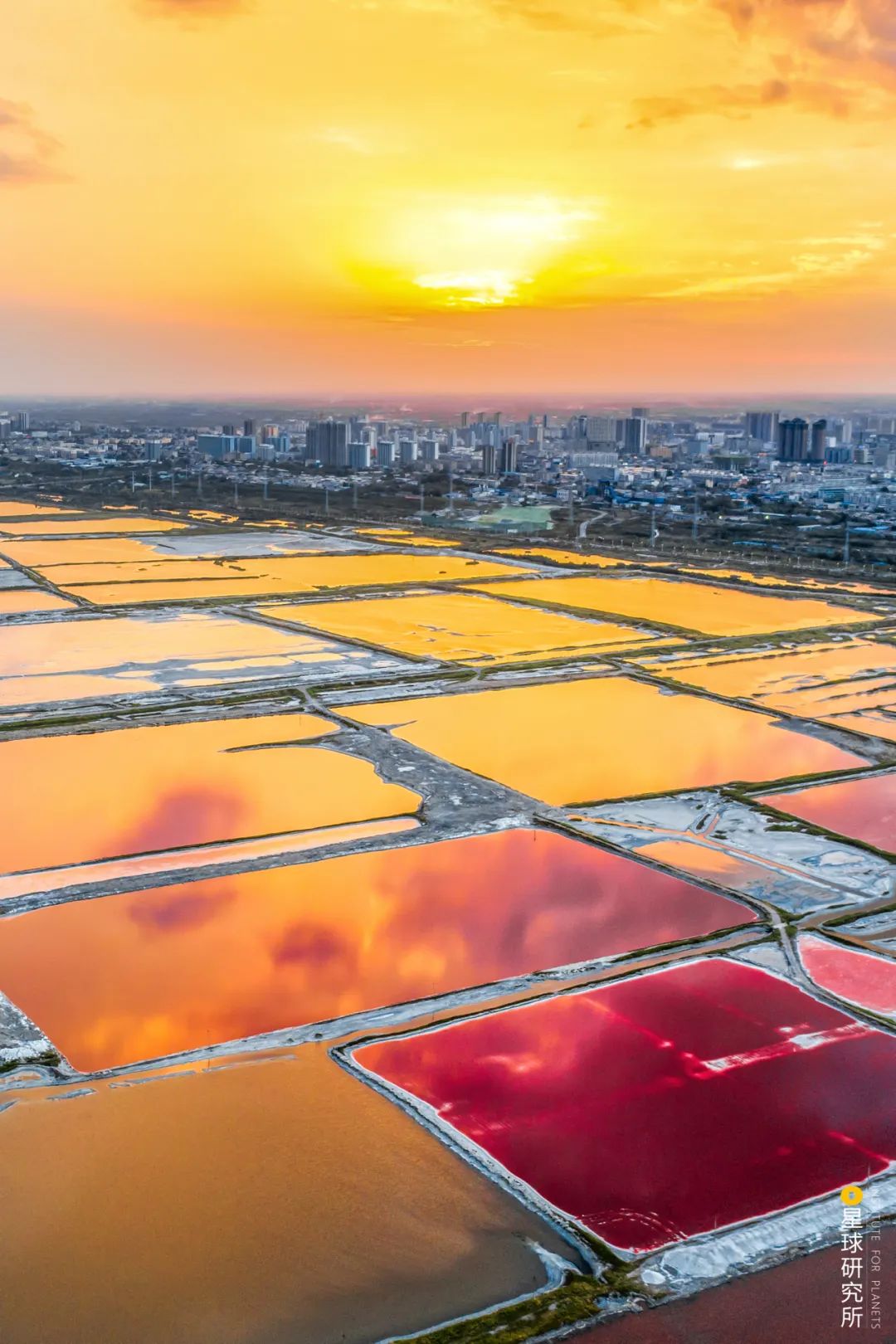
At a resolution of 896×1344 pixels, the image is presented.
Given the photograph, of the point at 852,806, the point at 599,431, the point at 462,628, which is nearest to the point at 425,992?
the point at 852,806

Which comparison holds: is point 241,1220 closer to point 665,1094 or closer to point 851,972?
point 665,1094

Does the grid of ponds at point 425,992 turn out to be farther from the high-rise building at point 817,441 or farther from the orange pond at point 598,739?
the high-rise building at point 817,441

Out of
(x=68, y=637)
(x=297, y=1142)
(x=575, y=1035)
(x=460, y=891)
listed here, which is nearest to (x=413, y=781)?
(x=460, y=891)

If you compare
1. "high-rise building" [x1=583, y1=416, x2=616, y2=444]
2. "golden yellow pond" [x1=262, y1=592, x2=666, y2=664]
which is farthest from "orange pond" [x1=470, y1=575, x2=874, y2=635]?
"high-rise building" [x1=583, y1=416, x2=616, y2=444]

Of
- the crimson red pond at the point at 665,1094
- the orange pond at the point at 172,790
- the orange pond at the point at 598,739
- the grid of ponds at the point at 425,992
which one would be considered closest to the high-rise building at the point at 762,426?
the grid of ponds at the point at 425,992

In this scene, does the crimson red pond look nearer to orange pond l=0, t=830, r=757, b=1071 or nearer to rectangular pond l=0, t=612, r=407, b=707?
orange pond l=0, t=830, r=757, b=1071

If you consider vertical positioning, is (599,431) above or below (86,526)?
above

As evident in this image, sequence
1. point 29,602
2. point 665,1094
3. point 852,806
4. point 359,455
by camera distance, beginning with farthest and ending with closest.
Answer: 1. point 359,455
2. point 29,602
3. point 852,806
4. point 665,1094

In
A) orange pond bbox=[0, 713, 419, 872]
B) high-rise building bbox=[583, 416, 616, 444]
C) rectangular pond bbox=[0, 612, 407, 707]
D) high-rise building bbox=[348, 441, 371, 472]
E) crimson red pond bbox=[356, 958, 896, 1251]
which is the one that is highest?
high-rise building bbox=[583, 416, 616, 444]
